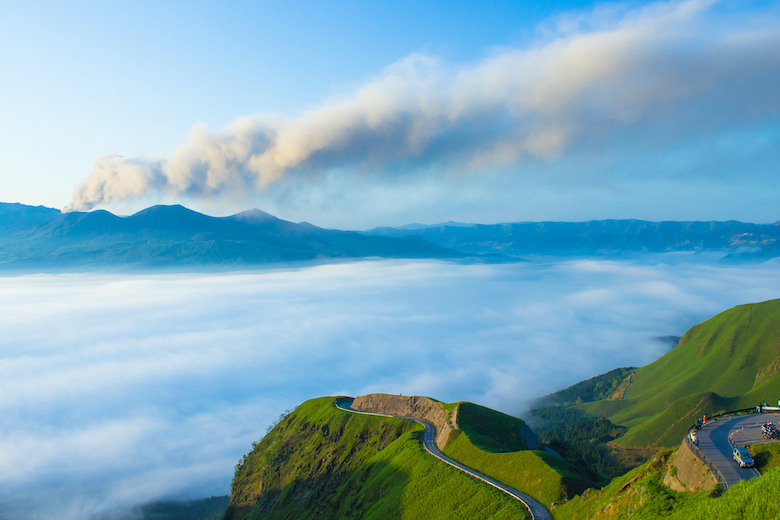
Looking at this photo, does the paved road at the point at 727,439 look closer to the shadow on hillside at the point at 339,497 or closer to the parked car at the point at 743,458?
the parked car at the point at 743,458

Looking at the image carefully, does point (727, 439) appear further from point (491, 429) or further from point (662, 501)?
point (491, 429)

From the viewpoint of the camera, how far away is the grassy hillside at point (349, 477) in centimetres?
7981

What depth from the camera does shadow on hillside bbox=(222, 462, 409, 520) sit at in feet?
315

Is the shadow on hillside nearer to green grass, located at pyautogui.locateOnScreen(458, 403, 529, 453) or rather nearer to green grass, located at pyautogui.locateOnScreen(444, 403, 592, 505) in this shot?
A: green grass, located at pyautogui.locateOnScreen(444, 403, 592, 505)

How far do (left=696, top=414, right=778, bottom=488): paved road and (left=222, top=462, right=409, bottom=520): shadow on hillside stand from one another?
5779cm

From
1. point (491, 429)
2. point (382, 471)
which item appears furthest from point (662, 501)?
point (382, 471)

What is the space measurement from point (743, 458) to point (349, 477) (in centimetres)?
10093

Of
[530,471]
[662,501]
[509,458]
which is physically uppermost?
[662,501]

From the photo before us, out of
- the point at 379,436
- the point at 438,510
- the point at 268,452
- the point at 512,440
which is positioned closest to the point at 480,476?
the point at 438,510

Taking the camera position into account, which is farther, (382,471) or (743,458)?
(382,471)

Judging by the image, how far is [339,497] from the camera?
384 feet

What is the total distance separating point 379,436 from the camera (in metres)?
127

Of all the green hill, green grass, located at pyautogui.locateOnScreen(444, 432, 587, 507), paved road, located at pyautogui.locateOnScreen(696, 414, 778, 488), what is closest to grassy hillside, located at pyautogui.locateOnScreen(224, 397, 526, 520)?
the green hill

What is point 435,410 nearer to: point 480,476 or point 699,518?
point 480,476
